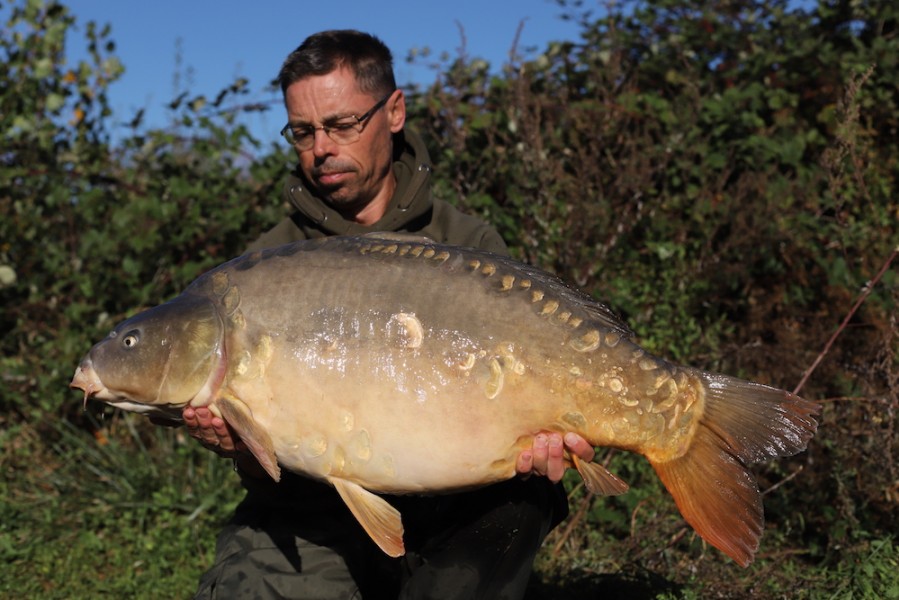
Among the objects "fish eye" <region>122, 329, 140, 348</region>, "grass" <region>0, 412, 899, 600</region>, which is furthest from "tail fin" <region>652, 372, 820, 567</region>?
"fish eye" <region>122, 329, 140, 348</region>

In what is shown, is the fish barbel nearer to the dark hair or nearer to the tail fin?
the tail fin

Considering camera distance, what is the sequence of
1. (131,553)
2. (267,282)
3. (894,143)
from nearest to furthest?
(267,282)
(131,553)
(894,143)

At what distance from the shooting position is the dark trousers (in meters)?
2.33

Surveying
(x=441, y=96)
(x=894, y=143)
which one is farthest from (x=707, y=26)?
(x=441, y=96)

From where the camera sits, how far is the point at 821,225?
4.29 m

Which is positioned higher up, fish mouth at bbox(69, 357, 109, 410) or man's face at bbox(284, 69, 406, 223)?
man's face at bbox(284, 69, 406, 223)

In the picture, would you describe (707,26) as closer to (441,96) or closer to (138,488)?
(441,96)

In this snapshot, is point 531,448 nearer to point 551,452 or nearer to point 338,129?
point 551,452

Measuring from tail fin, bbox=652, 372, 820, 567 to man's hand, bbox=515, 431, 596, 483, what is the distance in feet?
0.60

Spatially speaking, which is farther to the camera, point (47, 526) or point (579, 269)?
point (579, 269)

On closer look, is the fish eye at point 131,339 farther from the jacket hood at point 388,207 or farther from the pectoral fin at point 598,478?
the pectoral fin at point 598,478

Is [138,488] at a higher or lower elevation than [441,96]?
lower

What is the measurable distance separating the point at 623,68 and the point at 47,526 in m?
3.56

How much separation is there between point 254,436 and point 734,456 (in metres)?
1.08
